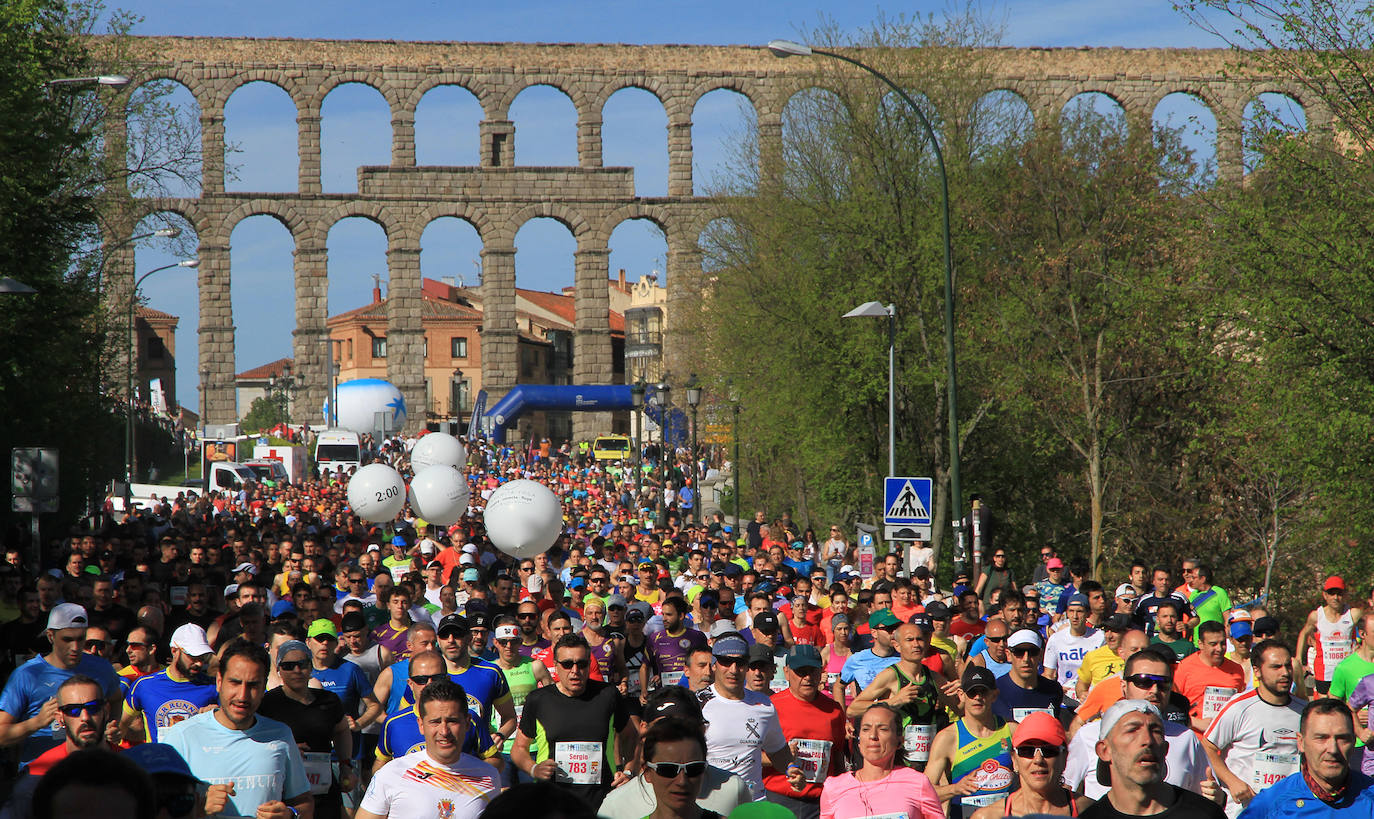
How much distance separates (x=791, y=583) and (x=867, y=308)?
30.0 feet

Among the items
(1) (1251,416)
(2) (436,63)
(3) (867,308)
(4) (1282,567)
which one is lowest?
(4) (1282,567)

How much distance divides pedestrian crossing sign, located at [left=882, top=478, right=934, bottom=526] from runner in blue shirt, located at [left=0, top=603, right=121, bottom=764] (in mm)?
14287

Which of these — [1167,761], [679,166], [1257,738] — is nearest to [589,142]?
[679,166]

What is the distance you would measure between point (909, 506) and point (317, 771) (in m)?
14.7

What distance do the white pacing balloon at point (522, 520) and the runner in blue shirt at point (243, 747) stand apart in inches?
602

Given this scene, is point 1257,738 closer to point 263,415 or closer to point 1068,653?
point 1068,653

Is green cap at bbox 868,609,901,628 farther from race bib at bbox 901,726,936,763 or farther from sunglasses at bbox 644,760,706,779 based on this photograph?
sunglasses at bbox 644,760,706,779

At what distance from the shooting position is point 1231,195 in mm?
22703

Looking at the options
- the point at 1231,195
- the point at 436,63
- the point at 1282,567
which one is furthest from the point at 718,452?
the point at 1231,195

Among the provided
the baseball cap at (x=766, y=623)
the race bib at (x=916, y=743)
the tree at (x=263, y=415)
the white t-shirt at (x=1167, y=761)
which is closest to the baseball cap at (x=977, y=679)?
the white t-shirt at (x=1167, y=761)

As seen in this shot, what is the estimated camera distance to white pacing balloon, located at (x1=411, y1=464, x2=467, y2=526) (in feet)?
87.1

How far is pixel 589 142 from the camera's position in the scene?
77.5 meters

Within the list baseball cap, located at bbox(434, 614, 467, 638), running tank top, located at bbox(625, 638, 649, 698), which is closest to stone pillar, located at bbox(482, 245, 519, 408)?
running tank top, located at bbox(625, 638, 649, 698)

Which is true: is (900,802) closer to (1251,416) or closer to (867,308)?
(1251,416)
